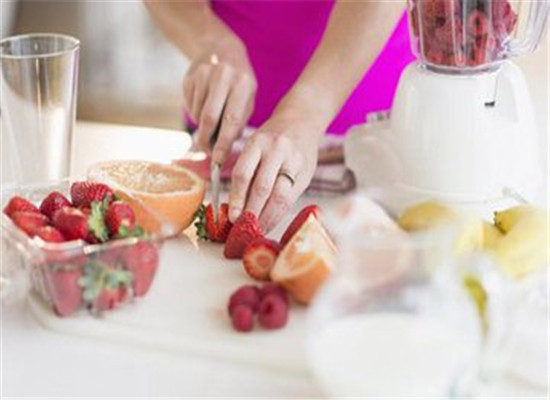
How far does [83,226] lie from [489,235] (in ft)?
1.22

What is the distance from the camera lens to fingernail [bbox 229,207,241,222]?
3.76 feet

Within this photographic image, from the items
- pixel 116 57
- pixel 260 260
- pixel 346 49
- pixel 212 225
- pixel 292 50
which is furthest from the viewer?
pixel 116 57

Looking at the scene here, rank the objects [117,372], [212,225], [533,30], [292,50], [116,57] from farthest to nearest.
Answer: [116,57]
[292,50]
[533,30]
[212,225]
[117,372]

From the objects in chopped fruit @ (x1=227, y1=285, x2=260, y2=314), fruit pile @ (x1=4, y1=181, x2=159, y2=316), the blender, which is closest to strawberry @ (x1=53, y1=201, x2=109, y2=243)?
fruit pile @ (x1=4, y1=181, x2=159, y2=316)

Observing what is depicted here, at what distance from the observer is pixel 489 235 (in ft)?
3.20

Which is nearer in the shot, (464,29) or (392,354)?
(392,354)

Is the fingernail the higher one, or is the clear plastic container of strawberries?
the clear plastic container of strawberries

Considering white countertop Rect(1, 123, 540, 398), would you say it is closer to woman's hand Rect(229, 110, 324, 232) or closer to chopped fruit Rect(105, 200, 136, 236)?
chopped fruit Rect(105, 200, 136, 236)

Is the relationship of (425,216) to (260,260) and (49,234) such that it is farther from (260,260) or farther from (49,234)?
(49,234)

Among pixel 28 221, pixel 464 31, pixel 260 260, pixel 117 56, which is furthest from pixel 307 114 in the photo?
pixel 117 56

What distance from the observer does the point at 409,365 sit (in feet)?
2.48

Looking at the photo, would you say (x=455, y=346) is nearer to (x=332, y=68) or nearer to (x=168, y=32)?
(x=332, y=68)

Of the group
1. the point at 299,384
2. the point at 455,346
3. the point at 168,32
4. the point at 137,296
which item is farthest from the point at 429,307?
the point at 168,32

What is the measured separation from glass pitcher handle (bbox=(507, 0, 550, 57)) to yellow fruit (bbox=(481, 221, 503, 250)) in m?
0.32
